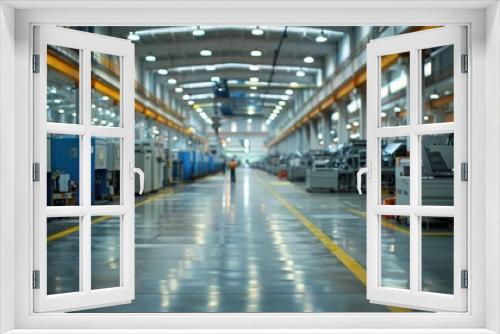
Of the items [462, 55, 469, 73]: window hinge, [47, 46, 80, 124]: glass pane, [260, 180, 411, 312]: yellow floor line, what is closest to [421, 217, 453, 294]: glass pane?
[260, 180, 411, 312]: yellow floor line

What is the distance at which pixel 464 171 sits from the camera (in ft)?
12.6

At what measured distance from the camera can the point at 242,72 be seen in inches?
1236

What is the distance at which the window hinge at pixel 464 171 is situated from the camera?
12.6 ft

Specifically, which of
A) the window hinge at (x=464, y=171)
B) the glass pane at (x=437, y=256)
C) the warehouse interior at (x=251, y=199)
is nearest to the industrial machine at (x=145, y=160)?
the warehouse interior at (x=251, y=199)

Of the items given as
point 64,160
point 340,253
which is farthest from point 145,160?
point 340,253

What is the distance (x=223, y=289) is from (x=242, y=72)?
88.8ft

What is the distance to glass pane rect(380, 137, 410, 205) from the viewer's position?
984 centimetres

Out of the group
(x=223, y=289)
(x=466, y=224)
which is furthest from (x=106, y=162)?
(x=466, y=224)

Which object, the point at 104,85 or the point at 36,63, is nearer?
the point at 36,63

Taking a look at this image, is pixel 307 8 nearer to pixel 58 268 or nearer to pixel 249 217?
pixel 58 268

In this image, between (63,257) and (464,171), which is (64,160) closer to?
(63,257)

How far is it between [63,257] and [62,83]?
13957mm

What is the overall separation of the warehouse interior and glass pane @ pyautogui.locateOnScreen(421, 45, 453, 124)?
8 centimetres

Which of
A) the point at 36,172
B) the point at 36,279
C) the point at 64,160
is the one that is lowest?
the point at 36,279
